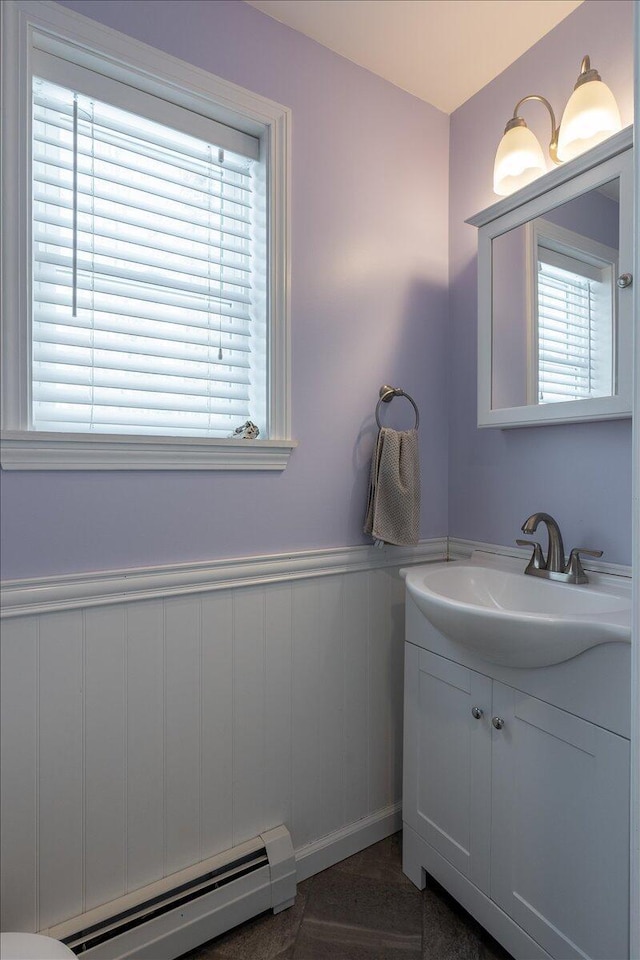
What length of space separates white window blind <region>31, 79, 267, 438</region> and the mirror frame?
68 centimetres

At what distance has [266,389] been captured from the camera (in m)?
1.44

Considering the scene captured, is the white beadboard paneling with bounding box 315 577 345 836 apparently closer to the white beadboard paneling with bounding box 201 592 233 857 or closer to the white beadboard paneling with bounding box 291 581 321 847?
the white beadboard paneling with bounding box 291 581 321 847

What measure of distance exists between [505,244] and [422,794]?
1603 mm

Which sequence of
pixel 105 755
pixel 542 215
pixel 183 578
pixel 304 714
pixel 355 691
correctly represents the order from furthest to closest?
pixel 355 691, pixel 304 714, pixel 542 215, pixel 183 578, pixel 105 755

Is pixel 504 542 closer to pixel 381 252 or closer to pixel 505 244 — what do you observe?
pixel 505 244

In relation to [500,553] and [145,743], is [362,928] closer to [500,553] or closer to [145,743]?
[145,743]

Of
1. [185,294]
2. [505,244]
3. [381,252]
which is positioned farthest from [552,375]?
[185,294]

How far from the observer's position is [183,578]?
1.29m

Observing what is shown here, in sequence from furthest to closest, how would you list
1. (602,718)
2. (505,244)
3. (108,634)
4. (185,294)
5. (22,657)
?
(505,244), (185,294), (108,634), (22,657), (602,718)

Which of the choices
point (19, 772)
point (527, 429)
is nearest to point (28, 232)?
point (19, 772)

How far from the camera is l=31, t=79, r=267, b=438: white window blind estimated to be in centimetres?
118

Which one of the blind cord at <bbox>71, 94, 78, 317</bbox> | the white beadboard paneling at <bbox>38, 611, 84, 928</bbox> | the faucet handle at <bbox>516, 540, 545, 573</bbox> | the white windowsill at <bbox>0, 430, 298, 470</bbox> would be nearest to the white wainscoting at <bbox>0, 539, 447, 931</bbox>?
the white beadboard paneling at <bbox>38, 611, 84, 928</bbox>

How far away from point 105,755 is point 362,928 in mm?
809

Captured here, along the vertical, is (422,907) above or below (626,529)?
below
